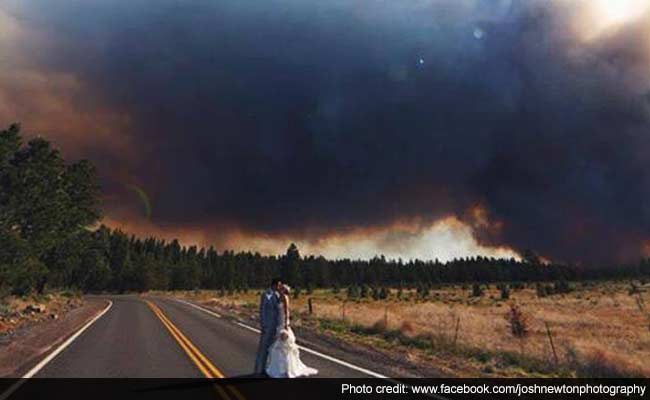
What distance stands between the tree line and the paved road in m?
26.8

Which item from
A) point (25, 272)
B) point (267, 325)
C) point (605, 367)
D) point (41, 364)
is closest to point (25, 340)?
point (41, 364)

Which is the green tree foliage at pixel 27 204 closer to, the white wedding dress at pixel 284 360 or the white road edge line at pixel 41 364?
the white road edge line at pixel 41 364

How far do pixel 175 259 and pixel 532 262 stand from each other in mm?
107338

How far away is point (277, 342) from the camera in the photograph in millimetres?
12711

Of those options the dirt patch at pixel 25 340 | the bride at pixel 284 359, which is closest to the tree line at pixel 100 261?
the dirt patch at pixel 25 340

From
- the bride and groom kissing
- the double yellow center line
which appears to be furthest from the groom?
the double yellow center line

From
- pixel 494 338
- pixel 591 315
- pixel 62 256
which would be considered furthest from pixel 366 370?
pixel 62 256

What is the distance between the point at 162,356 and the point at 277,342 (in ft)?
14.1

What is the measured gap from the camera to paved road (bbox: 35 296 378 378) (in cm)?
1259

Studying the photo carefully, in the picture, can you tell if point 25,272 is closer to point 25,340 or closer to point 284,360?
point 25,340

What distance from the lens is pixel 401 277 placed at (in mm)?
168625

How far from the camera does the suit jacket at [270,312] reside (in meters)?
13.3

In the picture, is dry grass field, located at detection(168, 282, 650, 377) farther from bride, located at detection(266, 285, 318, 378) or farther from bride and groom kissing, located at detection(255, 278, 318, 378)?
bride and groom kissing, located at detection(255, 278, 318, 378)
